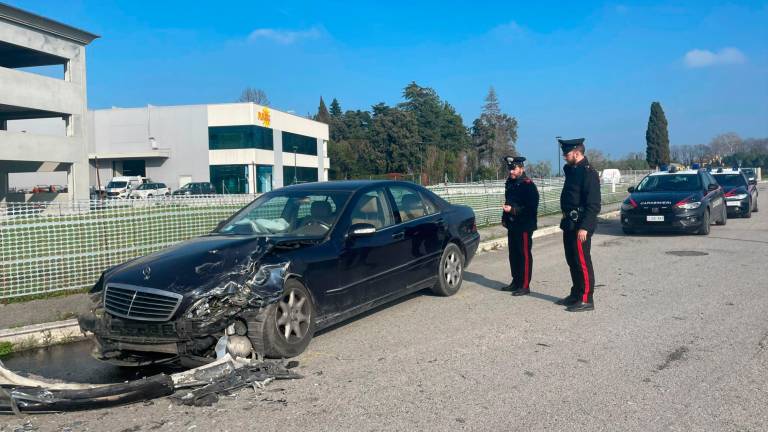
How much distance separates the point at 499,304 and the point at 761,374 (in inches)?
122

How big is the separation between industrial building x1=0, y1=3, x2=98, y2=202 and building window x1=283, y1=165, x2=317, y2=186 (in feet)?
88.1

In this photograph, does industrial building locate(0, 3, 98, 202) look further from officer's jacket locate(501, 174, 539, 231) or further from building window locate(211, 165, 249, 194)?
officer's jacket locate(501, 174, 539, 231)

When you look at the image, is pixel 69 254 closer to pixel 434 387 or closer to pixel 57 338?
pixel 57 338

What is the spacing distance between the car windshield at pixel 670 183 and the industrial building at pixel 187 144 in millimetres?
43081

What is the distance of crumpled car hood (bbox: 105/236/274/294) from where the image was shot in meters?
4.92

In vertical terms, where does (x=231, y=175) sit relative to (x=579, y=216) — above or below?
above

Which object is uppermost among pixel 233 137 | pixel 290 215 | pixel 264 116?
pixel 264 116

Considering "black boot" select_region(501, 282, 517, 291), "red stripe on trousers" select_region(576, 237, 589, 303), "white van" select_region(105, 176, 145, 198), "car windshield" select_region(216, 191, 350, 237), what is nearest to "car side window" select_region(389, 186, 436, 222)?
"car windshield" select_region(216, 191, 350, 237)

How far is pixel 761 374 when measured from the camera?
4.71 metres

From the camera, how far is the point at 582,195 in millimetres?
6973

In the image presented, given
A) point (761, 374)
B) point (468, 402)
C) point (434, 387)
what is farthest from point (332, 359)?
point (761, 374)

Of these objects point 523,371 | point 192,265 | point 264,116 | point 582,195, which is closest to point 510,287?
point 582,195

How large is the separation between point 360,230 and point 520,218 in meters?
2.67

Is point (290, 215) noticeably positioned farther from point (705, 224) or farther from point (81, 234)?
point (705, 224)
